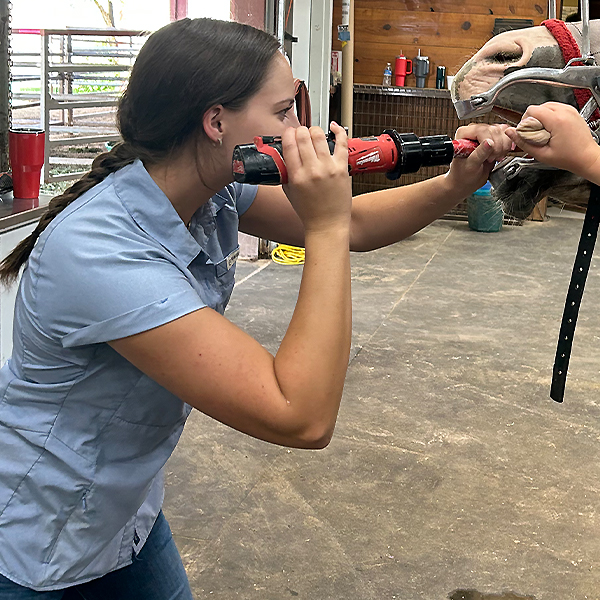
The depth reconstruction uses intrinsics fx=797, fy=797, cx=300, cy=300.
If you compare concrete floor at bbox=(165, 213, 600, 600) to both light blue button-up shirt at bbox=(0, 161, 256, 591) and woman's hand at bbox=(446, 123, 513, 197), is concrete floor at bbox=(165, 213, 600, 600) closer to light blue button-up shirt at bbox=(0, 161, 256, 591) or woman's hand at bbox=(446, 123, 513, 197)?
light blue button-up shirt at bbox=(0, 161, 256, 591)

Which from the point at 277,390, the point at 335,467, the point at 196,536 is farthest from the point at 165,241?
the point at 335,467

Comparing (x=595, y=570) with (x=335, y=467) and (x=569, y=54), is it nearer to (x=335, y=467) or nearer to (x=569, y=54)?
(x=335, y=467)

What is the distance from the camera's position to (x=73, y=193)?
125 centimetres

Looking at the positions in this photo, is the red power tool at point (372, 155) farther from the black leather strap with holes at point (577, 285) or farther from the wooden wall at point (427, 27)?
the wooden wall at point (427, 27)

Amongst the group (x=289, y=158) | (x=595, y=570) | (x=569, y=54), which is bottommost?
(x=595, y=570)

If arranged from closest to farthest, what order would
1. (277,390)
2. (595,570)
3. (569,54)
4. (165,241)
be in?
(277,390) < (165,241) < (569,54) < (595,570)

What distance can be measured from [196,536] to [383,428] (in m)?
1.00

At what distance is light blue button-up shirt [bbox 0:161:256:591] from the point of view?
107 cm

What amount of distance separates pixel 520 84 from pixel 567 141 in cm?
33

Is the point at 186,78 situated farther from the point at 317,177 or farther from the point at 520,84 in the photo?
the point at 520,84

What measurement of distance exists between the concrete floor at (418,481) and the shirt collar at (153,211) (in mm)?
1334

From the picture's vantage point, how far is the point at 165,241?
1158 millimetres

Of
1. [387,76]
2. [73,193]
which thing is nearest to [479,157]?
[73,193]

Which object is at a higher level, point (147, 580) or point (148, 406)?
point (148, 406)
